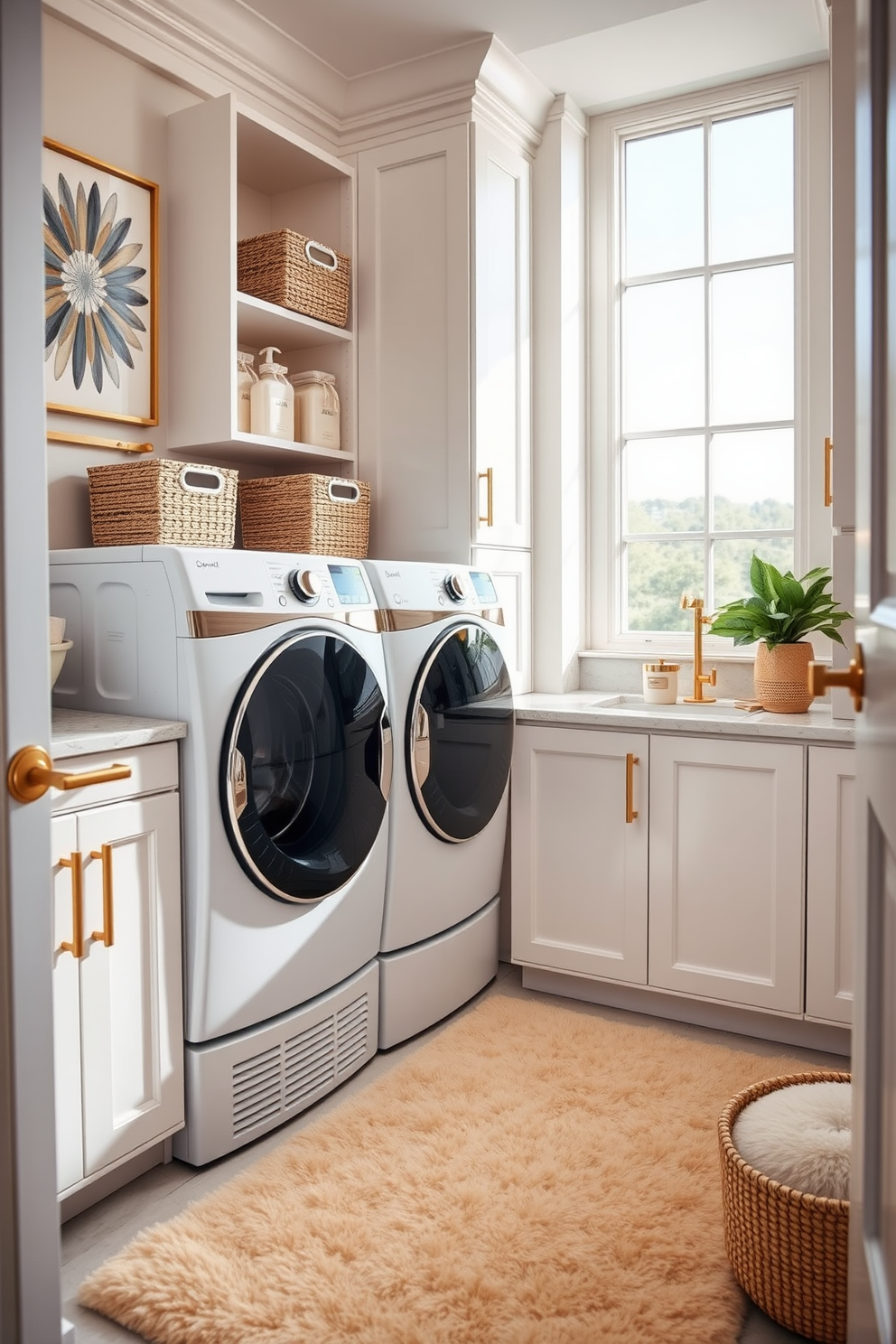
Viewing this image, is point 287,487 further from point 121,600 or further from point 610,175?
point 610,175

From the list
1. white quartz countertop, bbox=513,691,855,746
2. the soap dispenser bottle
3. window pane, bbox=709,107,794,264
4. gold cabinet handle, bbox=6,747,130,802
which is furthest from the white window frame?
gold cabinet handle, bbox=6,747,130,802

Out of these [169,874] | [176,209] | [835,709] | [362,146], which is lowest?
[169,874]

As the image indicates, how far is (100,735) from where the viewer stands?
167 centimetres

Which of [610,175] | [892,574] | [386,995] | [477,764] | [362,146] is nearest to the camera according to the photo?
[892,574]

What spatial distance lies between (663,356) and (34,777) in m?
2.69

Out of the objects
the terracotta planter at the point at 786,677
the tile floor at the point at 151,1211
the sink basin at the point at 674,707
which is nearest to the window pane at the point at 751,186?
the terracotta planter at the point at 786,677

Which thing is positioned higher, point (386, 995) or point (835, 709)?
point (835, 709)

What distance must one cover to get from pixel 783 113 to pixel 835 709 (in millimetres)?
1824

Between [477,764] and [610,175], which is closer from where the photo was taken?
[477,764]

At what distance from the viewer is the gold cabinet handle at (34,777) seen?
1.02m

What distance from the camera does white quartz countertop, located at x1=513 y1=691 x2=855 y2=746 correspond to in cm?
235

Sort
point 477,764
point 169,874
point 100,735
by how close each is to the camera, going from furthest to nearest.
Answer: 1. point 477,764
2. point 169,874
3. point 100,735

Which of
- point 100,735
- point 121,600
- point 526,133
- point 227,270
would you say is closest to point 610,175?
point 526,133

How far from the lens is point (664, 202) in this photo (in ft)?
10.5
